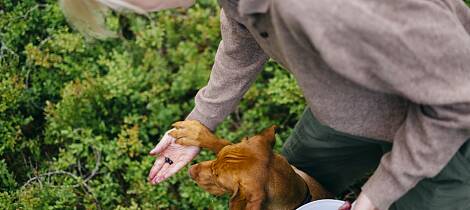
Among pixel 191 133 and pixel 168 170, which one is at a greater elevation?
pixel 191 133

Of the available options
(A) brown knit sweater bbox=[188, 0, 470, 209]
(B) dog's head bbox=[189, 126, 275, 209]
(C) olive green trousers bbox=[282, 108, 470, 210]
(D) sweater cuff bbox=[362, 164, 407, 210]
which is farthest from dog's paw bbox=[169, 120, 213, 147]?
(D) sweater cuff bbox=[362, 164, 407, 210]

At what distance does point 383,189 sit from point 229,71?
0.69 metres

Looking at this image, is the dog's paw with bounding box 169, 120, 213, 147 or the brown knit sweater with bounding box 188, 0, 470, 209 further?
the dog's paw with bounding box 169, 120, 213, 147

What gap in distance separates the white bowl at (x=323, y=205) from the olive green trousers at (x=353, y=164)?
0.16 metres

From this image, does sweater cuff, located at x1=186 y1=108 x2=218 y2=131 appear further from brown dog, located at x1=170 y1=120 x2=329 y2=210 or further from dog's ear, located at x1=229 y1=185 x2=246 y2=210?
dog's ear, located at x1=229 y1=185 x2=246 y2=210

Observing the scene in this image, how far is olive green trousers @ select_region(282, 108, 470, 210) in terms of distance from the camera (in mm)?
1737

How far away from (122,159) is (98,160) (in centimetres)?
12

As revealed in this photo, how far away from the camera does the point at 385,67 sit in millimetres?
1320

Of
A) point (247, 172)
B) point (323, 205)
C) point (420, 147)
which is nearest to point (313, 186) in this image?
point (323, 205)

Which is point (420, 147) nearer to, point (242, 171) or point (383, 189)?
point (383, 189)

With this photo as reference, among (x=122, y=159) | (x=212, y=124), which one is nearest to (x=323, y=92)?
(x=212, y=124)

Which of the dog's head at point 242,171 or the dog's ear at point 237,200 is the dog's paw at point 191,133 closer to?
the dog's head at point 242,171

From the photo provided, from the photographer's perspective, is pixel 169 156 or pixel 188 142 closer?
pixel 188 142

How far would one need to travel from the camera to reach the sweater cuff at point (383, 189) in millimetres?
1587
